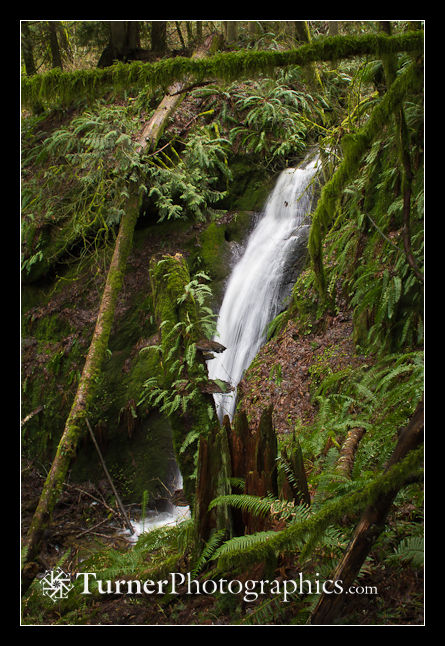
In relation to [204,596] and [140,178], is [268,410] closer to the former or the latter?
[204,596]

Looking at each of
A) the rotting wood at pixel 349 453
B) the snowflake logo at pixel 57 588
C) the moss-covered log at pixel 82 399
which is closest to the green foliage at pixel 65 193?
the moss-covered log at pixel 82 399

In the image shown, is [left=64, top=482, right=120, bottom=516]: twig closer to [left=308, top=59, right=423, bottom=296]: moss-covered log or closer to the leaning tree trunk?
the leaning tree trunk

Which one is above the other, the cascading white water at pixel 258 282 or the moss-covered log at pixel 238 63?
the moss-covered log at pixel 238 63

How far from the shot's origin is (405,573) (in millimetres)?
2434

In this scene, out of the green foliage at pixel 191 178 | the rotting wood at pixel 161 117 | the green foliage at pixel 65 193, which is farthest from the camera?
the green foliage at pixel 191 178

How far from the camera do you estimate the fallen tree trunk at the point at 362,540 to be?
7.27ft

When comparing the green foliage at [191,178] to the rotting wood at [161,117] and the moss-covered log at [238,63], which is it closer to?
the rotting wood at [161,117]

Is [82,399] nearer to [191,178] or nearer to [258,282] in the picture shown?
[258,282]

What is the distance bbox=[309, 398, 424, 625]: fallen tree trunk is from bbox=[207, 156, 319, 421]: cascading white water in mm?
4205

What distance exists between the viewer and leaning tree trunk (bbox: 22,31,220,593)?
5258 mm

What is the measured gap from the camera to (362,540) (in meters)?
2.23

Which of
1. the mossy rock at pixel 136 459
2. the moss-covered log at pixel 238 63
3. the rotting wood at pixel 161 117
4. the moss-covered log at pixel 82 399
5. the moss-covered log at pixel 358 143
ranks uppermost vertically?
the rotting wood at pixel 161 117

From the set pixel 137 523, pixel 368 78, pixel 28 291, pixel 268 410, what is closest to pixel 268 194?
pixel 368 78

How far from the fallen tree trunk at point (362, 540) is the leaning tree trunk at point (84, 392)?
11.0 ft
